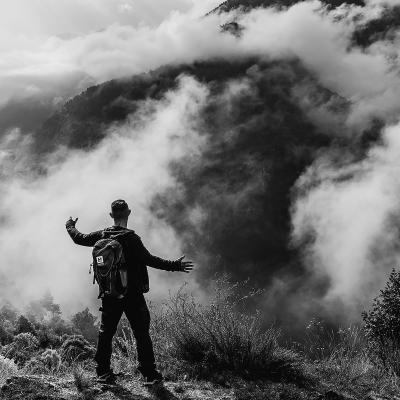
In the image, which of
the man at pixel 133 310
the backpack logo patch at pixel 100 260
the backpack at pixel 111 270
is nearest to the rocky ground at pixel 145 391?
the man at pixel 133 310

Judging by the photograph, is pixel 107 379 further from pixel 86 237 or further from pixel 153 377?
pixel 86 237

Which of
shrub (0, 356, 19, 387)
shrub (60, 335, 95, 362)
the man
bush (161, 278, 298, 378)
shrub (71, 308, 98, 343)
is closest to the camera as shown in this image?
shrub (0, 356, 19, 387)

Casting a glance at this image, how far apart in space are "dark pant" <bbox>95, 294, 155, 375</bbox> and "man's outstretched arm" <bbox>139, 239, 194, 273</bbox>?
13.1 inches

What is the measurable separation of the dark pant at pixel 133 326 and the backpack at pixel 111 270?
0.15 metres

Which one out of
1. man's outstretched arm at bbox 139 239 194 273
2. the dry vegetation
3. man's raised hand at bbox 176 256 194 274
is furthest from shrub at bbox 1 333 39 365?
man's raised hand at bbox 176 256 194 274

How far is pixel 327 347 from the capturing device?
22.1 ft

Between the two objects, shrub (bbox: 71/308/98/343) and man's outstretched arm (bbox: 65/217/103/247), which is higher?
man's outstretched arm (bbox: 65/217/103/247)

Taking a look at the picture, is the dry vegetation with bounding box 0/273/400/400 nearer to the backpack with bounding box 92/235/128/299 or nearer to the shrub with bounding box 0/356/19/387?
the shrub with bounding box 0/356/19/387

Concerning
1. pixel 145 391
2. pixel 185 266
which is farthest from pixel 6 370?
pixel 185 266

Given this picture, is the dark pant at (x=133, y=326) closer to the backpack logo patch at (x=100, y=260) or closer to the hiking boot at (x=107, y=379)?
the hiking boot at (x=107, y=379)

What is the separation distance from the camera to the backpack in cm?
493

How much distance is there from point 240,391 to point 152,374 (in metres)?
0.84

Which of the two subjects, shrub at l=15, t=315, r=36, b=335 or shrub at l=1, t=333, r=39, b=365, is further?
shrub at l=15, t=315, r=36, b=335

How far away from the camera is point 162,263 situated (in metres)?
5.19
